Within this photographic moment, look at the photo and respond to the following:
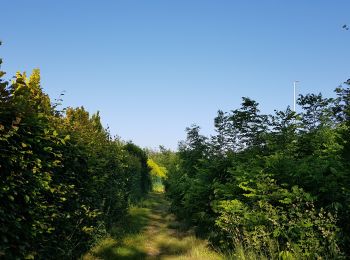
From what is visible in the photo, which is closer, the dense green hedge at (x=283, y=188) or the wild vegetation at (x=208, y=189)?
the wild vegetation at (x=208, y=189)

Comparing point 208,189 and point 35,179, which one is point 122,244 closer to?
point 208,189

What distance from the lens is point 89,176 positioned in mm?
9148

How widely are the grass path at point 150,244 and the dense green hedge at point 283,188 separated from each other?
62 cm

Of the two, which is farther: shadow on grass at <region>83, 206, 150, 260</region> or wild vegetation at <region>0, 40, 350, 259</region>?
shadow on grass at <region>83, 206, 150, 260</region>

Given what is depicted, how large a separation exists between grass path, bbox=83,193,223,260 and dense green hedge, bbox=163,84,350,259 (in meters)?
0.62

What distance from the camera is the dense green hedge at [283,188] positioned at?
269 inches

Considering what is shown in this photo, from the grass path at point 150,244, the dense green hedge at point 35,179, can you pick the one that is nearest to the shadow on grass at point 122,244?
the grass path at point 150,244

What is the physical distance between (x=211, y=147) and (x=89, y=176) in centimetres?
685

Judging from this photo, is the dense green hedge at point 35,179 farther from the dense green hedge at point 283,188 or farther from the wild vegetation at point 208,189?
the dense green hedge at point 283,188

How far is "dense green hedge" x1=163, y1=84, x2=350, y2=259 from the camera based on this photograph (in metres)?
6.82

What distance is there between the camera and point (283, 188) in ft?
27.2

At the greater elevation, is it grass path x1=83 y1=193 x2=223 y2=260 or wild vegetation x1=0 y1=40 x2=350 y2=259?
wild vegetation x1=0 y1=40 x2=350 y2=259

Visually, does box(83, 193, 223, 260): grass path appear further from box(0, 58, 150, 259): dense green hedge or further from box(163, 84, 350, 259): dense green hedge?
box(0, 58, 150, 259): dense green hedge

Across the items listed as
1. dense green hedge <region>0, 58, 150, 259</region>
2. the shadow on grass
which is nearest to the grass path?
the shadow on grass
